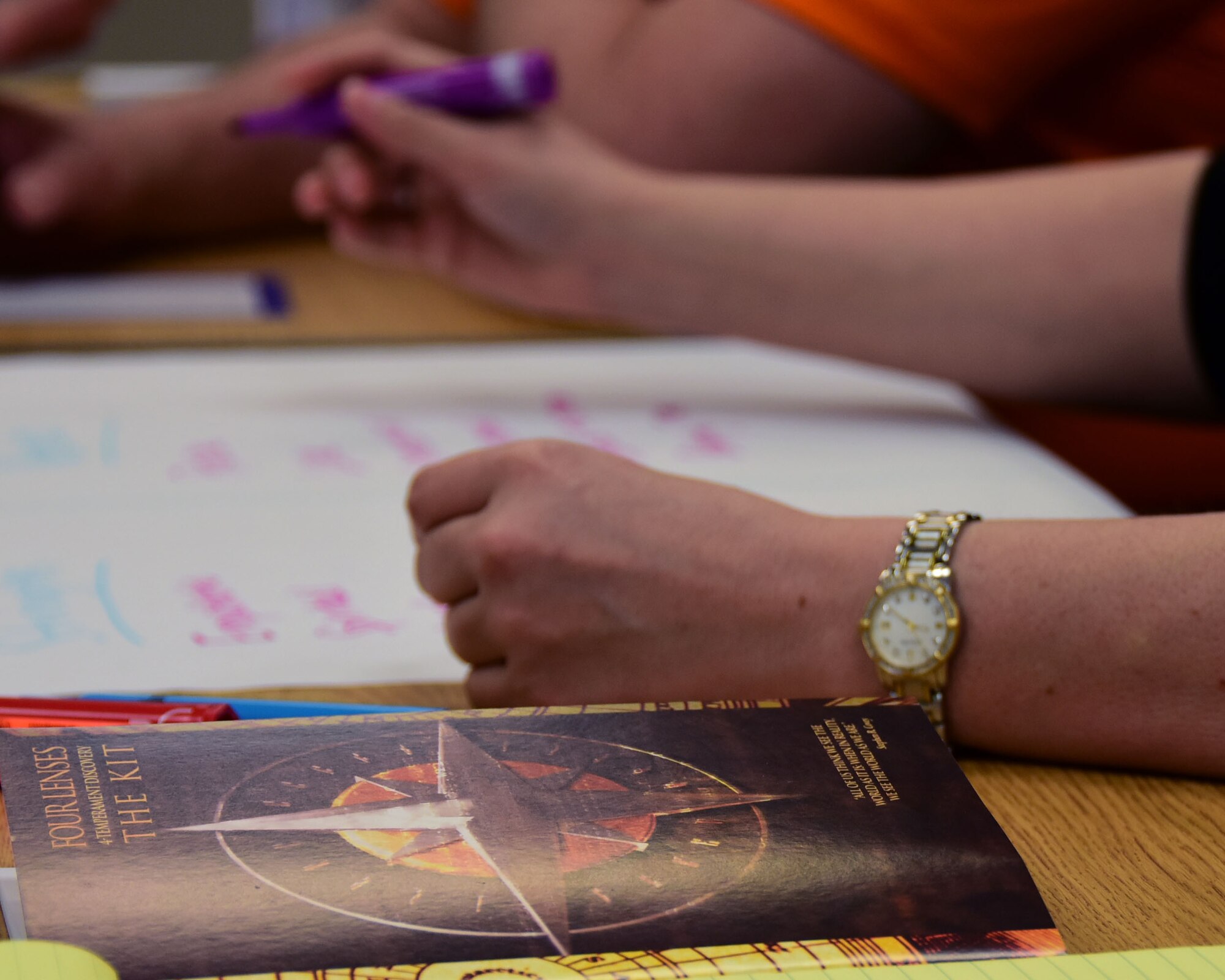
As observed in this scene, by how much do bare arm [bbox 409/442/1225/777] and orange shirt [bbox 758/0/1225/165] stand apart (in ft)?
1.52

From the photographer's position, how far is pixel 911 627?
0.39 m

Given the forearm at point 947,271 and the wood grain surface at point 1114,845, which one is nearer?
the wood grain surface at point 1114,845

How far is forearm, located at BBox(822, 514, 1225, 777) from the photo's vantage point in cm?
38

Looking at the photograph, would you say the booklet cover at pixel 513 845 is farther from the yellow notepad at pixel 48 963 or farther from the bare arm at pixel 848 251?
the bare arm at pixel 848 251

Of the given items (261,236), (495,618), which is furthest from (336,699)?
(261,236)

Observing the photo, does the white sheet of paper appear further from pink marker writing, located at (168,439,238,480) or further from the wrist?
the wrist

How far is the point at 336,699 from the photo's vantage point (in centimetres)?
42

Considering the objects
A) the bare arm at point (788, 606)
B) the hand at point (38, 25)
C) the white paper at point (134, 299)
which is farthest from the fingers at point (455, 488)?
the hand at point (38, 25)

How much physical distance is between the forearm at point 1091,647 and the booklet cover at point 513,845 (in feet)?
0.17

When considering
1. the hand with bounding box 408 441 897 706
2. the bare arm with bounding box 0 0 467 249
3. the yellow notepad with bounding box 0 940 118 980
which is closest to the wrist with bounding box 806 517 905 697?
the hand with bounding box 408 441 897 706

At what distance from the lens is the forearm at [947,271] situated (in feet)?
2.15

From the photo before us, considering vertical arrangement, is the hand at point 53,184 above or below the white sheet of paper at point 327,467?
above

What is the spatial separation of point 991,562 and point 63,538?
14.5 inches

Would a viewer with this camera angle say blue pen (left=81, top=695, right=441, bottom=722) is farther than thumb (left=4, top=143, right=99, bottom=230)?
No
